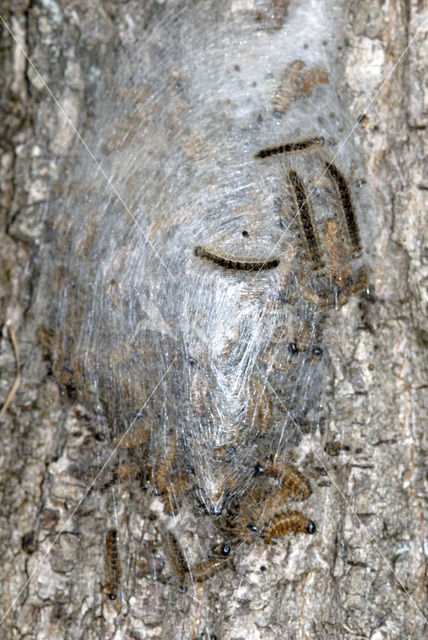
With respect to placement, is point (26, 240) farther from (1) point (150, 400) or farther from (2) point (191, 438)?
(2) point (191, 438)

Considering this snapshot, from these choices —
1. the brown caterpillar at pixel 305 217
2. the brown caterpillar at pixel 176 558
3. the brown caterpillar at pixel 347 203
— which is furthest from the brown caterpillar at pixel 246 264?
the brown caterpillar at pixel 176 558

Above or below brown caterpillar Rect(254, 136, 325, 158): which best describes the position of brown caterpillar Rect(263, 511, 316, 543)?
below

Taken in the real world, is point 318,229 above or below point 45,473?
above

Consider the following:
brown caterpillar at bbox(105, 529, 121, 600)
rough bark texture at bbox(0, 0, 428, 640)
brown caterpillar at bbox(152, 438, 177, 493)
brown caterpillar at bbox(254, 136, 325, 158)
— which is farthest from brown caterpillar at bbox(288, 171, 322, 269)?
brown caterpillar at bbox(105, 529, 121, 600)

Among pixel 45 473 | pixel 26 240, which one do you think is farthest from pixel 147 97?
pixel 45 473

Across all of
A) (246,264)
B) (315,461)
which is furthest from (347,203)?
(315,461)

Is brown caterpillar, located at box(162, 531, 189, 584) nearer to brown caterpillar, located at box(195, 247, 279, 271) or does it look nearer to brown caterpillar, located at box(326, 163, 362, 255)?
brown caterpillar, located at box(195, 247, 279, 271)
